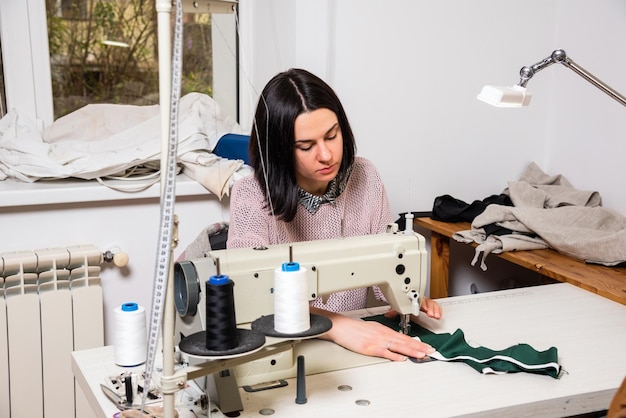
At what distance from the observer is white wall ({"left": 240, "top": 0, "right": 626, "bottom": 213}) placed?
2725 mm

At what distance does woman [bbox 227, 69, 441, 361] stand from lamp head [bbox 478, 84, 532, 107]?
1.33ft

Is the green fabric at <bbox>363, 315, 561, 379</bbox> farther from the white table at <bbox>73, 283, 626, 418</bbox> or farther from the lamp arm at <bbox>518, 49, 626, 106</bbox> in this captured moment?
the lamp arm at <bbox>518, 49, 626, 106</bbox>

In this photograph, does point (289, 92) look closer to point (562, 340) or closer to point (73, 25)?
point (562, 340)

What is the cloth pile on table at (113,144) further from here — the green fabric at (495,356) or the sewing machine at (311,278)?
the green fabric at (495,356)

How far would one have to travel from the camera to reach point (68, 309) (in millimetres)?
2383

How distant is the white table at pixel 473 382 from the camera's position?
131 cm

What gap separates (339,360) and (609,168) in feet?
5.64

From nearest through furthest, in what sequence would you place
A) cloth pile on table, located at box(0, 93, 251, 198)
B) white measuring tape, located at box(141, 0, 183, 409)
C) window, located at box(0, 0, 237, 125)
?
white measuring tape, located at box(141, 0, 183, 409)
cloth pile on table, located at box(0, 93, 251, 198)
window, located at box(0, 0, 237, 125)

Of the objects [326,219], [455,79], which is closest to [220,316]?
[326,219]

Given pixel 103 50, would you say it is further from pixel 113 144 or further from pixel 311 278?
pixel 311 278

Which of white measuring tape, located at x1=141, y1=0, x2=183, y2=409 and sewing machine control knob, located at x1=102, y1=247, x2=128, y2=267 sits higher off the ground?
white measuring tape, located at x1=141, y1=0, x2=183, y2=409

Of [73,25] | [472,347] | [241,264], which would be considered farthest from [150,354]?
[73,25]

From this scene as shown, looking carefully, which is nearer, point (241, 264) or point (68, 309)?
point (241, 264)

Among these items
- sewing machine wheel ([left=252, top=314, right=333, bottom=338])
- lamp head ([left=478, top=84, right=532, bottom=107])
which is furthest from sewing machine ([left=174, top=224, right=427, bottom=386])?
lamp head ([left=478, top=84, right=532, bottom=107])
